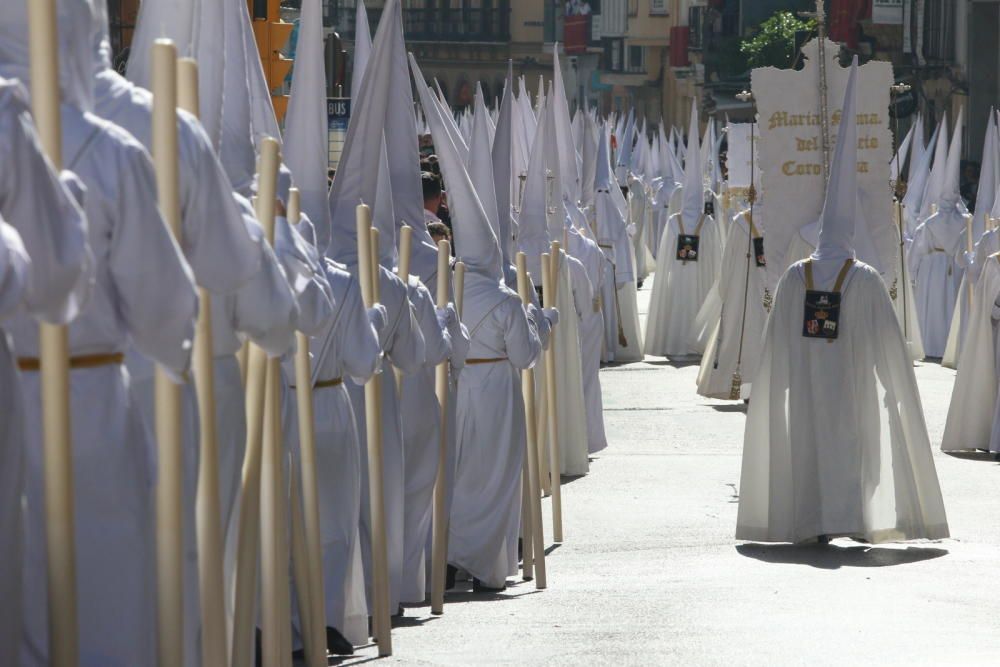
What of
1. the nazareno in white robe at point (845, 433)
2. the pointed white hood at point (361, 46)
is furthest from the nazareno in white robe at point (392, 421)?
the nazareno in white robe at point (845, 433)

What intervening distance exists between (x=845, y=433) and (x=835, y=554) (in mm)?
613

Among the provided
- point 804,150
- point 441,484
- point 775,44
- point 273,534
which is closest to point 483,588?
point 441,484

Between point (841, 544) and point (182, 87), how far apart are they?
6.73m

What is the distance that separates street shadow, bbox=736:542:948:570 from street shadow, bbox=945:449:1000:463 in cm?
412

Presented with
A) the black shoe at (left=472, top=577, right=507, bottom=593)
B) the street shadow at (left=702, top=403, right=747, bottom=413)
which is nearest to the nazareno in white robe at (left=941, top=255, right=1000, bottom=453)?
the street shadow at (left=702, top=403, right=747, bottom=413)

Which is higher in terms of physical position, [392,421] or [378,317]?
[378,317]

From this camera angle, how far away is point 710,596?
9086 millimetres

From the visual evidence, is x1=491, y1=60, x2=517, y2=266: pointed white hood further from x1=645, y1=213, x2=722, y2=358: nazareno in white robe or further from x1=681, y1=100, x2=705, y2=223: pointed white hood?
x1=681, y1=100, x2=705, y2=223: pointed white hood

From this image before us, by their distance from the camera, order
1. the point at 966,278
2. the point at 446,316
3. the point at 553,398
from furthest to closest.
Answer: the point at 966,278 < the point at 553,398 < the point at 446,316

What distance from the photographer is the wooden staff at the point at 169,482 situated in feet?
14.8

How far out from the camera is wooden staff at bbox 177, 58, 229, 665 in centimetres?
487

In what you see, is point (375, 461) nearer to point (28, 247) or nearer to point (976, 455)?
point (28, 247)

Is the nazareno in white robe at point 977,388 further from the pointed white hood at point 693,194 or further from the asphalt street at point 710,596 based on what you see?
the pointed white hood at point 693,194

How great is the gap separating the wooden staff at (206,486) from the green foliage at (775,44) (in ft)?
143
